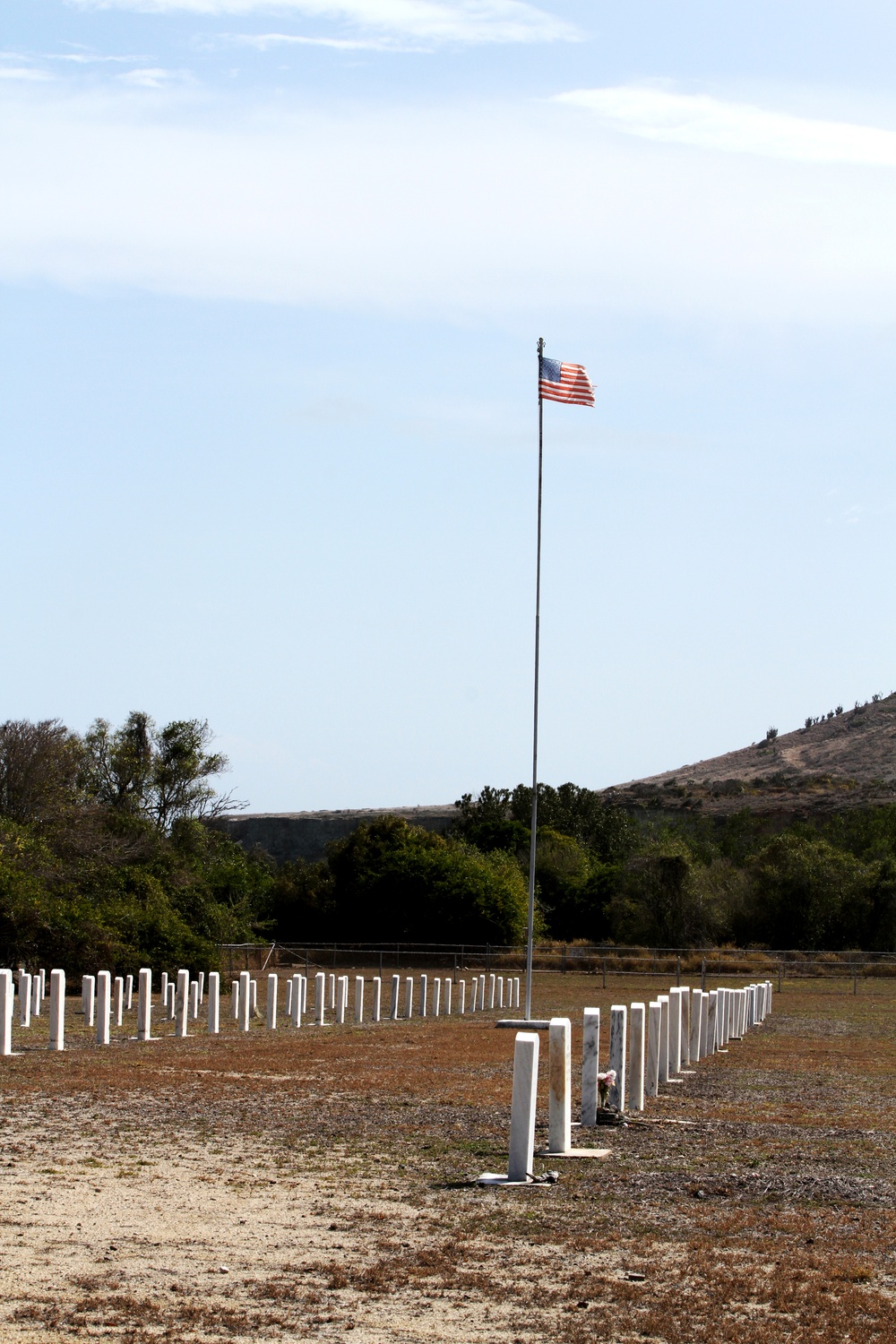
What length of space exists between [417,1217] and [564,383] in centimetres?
2316

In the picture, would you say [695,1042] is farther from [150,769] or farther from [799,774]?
[799,774]

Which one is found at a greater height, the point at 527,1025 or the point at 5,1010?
the point at 5,1010

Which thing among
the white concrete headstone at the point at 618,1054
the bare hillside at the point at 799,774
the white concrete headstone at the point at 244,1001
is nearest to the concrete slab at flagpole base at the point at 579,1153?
the white concrete headstone at the point at 618,1054

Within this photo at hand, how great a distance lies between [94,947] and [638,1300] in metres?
31.9

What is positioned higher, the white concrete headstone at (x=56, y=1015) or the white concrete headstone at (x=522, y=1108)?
the white concrete headstone at (x=522, y=1108)

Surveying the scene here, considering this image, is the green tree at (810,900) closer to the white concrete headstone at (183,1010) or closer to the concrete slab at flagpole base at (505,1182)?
the white concrete headstone at (183,1010)

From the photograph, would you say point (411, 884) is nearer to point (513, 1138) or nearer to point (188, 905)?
point (188, 905)

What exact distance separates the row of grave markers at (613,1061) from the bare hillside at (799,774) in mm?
95114

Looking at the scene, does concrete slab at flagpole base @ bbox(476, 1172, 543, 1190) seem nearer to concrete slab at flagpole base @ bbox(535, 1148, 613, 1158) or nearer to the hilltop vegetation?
concrete slab at flagpole base @ bbox(535, 1148, 613, 1158)

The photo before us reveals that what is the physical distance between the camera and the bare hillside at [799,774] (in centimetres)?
11762

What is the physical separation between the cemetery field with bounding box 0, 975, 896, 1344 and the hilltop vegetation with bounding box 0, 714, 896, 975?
99.6 ft

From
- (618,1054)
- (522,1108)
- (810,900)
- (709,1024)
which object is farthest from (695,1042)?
(810,900)

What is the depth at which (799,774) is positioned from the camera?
441 feet

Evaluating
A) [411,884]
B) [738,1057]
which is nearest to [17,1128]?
[738,1057]
